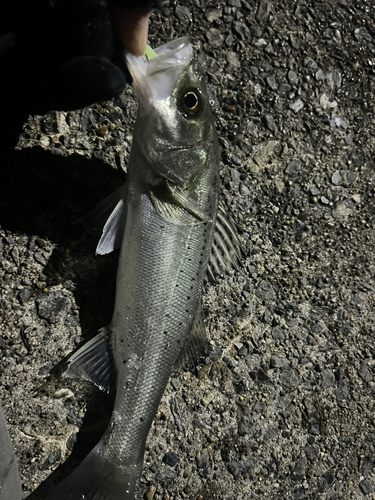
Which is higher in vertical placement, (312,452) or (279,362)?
(279,362)

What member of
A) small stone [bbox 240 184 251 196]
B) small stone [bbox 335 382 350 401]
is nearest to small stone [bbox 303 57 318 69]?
small stone [bbox 240 184 251 196]

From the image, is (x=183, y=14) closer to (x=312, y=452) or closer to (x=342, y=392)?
(x=342, y=392)

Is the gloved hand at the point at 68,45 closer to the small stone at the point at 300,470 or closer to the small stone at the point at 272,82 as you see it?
the small stone at the point at 272,82

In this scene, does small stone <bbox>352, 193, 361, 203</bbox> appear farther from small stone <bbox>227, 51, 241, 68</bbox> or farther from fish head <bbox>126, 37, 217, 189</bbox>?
fish head <bbox>126, 37, 217, 189</bbox>

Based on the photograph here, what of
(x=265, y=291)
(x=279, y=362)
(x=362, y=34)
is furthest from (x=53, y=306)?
(x=362, y=34)

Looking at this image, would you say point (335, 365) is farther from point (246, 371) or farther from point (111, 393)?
point (111, 393)

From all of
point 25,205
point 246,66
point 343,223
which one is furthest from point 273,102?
point 25,205
